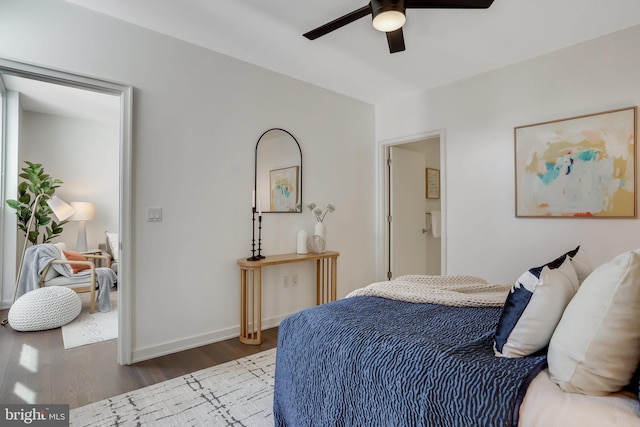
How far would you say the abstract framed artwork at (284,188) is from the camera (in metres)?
3.22

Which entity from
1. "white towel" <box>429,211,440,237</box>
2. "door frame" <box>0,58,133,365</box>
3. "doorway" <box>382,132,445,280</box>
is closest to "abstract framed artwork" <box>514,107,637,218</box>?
"doorway" <box>382,132,445,280</box>

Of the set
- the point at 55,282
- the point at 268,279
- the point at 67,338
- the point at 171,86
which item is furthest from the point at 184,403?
the point at 55,282

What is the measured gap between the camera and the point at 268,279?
3.19 metres

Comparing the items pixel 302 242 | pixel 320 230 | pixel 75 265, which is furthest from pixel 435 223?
pixel 75 265

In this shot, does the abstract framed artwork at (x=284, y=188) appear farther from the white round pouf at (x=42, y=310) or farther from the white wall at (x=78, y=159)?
the white wall at (x=78, y=159)

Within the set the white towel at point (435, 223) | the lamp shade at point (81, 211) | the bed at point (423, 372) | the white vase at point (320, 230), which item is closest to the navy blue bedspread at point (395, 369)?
the bed at point (423, 372)

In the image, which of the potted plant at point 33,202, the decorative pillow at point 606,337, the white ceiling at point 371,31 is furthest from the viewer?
the potted plant at point 33,202

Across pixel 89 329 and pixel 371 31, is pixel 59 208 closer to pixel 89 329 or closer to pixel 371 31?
pixel 89 329

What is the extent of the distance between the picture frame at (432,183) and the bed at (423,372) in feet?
10.5

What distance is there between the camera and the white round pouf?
9.64ft

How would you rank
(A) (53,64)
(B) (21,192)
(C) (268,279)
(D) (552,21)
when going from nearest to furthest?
(A) (53,64) → (D) (552,21) → (C) (268,279) → (B) (21,192)

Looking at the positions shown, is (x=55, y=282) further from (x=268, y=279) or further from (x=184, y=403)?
(x=184, y=403)

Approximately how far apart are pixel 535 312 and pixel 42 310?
12.6 feet

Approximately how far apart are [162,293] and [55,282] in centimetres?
Answer: 182
